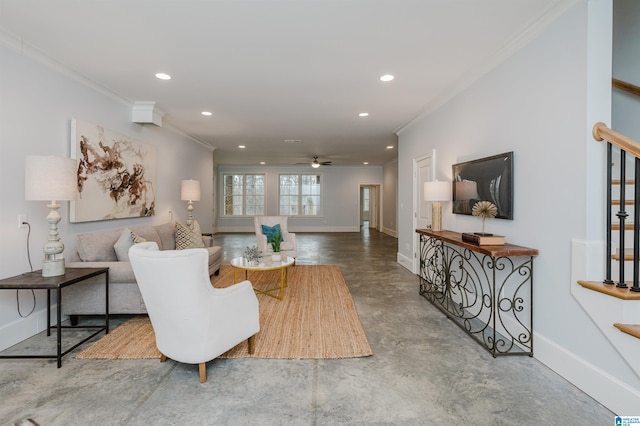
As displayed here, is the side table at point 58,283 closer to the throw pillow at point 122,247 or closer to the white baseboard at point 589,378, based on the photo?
the throw pillow at point 122,247

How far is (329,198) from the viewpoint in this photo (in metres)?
11.7

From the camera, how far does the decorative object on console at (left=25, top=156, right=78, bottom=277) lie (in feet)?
7.82

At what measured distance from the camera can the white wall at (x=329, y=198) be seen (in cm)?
1154

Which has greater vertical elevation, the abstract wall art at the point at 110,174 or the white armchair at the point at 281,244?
the abstract wall art at the point at 110,174

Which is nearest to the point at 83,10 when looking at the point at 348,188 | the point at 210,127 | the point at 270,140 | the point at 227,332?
the point at 227,332

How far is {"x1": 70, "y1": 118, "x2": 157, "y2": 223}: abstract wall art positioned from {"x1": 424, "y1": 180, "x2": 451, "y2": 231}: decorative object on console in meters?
4.04

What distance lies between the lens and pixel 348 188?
1170 centimetres

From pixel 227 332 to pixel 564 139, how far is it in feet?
9.15

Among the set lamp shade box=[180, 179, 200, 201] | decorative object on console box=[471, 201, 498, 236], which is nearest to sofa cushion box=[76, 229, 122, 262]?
lamp shade box=[180, 179, 200, 201]

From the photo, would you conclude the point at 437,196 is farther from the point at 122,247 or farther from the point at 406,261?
the point at 122,247

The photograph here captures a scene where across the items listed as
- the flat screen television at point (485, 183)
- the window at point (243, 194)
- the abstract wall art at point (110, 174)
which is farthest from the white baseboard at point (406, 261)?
the window at point (243, 194)

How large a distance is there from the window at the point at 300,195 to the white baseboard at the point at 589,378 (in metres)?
9.68

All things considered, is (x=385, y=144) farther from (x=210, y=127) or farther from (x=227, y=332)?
(x=227, y=332)

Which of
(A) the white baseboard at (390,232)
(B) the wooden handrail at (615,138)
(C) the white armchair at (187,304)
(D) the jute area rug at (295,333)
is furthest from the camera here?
(A) the white baseboard at (390,232)
